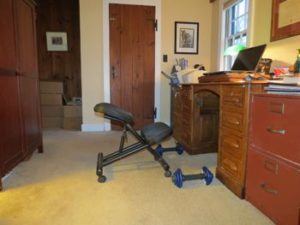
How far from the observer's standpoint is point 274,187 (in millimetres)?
1331

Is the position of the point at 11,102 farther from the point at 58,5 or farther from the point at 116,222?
the point at 58,5

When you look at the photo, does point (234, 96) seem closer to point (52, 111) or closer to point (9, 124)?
point (9, 124)

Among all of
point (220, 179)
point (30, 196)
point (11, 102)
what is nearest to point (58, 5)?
point (11, 102)

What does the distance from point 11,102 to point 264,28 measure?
2.68m

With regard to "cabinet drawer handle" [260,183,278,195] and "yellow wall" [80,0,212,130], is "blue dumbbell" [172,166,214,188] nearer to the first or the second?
"cabinet drawer handle" [260,183,278,195]

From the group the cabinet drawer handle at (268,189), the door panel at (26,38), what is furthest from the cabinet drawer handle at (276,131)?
the door panel at (26,38)

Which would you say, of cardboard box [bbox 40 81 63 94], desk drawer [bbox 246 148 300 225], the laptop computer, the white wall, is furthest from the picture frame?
cardboard box [bbox 40 81 63 94]

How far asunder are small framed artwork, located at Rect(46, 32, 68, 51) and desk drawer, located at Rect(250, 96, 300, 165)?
4.14 meters

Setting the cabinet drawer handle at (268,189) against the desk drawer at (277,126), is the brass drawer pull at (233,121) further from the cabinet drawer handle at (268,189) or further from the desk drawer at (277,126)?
the cabinet drawer handle at (268,189)

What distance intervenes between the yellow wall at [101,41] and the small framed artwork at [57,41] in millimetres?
1177

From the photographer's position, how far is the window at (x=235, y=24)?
3.10m

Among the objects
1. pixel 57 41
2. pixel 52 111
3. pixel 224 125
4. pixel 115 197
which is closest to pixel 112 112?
pixel 115 197

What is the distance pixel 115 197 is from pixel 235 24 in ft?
9.64

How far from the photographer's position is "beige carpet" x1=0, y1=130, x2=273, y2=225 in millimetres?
1394
